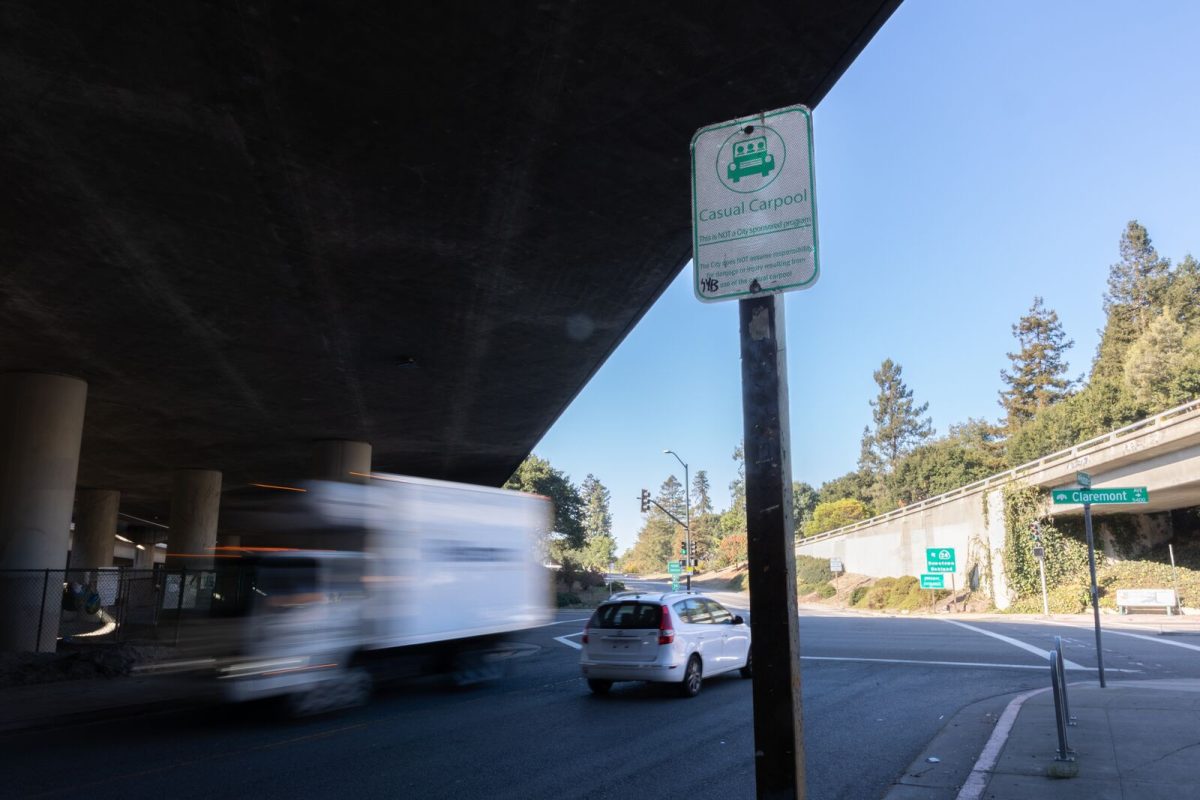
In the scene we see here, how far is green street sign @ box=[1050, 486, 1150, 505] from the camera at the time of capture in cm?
1304

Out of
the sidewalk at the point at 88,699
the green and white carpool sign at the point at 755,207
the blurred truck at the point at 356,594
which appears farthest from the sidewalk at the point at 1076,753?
the sidewalk at the point at 88,699

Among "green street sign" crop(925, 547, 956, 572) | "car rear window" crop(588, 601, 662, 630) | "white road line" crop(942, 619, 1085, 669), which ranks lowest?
"white road line" crop(942, 619, 1085, 669)

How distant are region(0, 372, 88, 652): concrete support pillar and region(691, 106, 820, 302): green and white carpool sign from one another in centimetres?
1931

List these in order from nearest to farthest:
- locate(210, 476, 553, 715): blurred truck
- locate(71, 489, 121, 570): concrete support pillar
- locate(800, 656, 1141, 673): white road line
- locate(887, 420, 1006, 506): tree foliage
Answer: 1. locate(210, 476, 553, 715): blurred truck
2. locate(800, 656, 1141, 673): white road line
3. locate(71, 489, 121, 570): concrete support pillar
4. locate(887, 420, 1006, 506): tree foliage

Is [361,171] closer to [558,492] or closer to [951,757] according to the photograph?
[951,757]

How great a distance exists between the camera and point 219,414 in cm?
2422

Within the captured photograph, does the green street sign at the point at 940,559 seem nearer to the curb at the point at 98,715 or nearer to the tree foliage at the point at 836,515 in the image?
the curb at the point at 98,715

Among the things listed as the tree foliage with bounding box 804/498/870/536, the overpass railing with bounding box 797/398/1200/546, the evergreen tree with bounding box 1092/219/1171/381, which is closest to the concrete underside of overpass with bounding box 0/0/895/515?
the overpass railing with bounding box 797/398/1200/546

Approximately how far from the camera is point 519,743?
9.28 m

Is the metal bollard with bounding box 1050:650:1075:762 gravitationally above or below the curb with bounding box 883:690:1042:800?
above

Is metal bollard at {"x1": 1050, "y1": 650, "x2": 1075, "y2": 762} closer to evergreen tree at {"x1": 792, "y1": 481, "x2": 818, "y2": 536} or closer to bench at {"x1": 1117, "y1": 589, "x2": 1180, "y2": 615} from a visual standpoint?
bench at {"x1": 1117, "y1": 589, "x2": 1180, "y2": 615}

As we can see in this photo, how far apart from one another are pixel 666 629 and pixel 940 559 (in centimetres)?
3360

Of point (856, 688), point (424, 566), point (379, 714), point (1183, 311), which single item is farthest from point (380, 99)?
→ point (1183, 311)

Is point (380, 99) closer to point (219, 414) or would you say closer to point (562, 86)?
point (562, 86)
